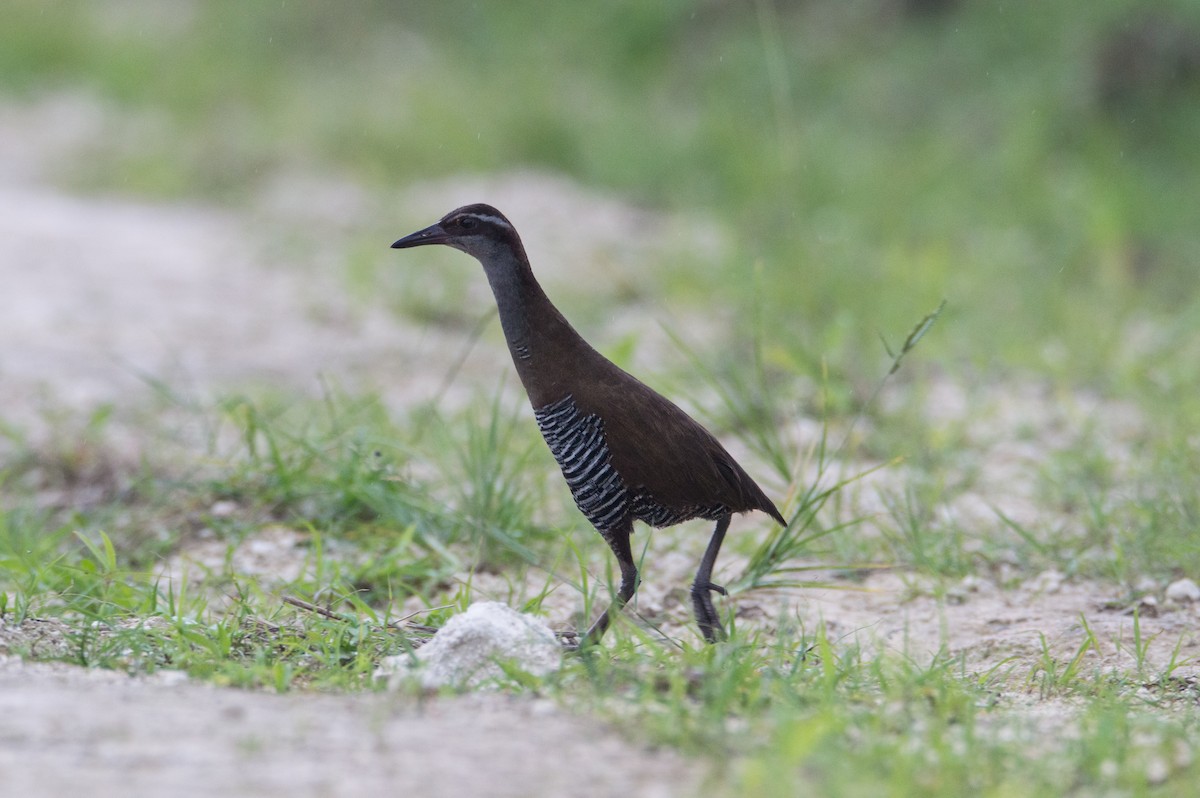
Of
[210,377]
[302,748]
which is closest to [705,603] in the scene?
[302,748]

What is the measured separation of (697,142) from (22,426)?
5194mm

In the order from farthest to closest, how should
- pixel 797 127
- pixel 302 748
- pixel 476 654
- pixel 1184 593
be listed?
1. pixel 797 127
2. pixel 1184 593
3. pixel 476 654
4. pixel 302 748

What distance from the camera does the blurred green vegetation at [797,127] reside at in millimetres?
6922

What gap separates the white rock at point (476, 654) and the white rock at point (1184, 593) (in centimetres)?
185

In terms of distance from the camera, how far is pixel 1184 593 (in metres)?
3.91

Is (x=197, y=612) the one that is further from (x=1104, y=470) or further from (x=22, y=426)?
(x=1104, y=470)

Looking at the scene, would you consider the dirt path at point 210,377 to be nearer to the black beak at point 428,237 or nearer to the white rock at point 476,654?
the white rock at point 476,654

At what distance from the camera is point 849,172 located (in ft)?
28.5

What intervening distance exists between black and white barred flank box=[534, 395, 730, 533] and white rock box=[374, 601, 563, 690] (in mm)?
321

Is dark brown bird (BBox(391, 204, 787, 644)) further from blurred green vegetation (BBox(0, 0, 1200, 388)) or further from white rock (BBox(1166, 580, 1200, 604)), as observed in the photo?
blurred green vegetation (BBox(0, 0, 1200, 388))

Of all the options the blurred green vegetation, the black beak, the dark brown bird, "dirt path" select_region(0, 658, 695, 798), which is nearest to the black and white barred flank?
the dark brown bird

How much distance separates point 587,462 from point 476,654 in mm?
494

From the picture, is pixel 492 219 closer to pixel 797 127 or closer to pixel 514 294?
pixel 514 294

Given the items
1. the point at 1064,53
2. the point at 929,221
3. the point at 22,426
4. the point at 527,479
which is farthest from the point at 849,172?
the point at 22,426
